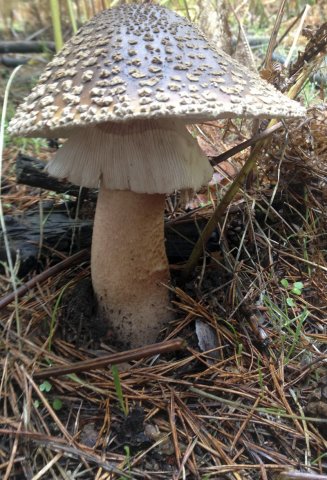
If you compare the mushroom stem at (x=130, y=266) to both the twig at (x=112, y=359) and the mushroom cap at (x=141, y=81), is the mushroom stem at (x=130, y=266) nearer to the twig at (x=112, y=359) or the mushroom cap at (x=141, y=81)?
the twig at (x=112, y=359)

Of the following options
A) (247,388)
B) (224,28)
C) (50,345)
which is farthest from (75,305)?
(224,28)

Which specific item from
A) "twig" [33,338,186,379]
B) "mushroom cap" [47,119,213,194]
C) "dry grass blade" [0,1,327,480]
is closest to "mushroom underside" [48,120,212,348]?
"mushroom cap" [47,119,213,194]

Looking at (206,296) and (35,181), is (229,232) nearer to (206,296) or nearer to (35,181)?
(206,296)

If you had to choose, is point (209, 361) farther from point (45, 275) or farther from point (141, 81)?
point (141, 81)

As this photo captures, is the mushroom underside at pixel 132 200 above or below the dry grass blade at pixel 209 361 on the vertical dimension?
above

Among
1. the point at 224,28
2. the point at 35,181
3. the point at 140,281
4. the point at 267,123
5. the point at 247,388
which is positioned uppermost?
the point at 224,28

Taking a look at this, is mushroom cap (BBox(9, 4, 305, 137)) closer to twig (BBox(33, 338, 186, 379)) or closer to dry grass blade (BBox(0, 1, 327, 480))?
dry grass blade (BBox(0, 1, 327, 480))

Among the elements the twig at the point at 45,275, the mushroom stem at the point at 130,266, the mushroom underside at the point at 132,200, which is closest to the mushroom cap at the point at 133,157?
the mushroom underside at the point at 132,200

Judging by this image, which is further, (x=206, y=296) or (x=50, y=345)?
(x=206, y=296)
